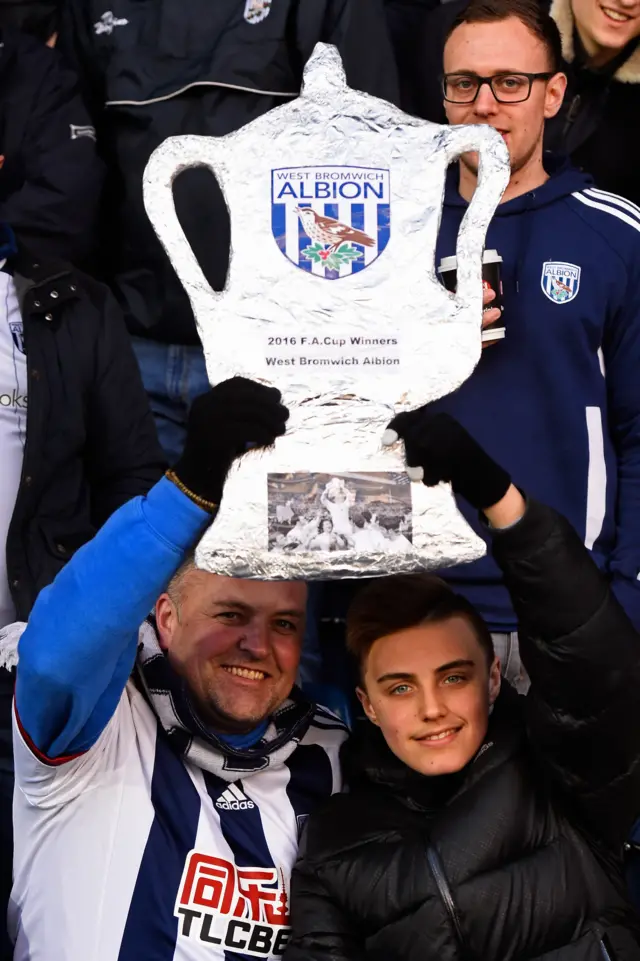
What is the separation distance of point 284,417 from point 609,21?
4.17 ft

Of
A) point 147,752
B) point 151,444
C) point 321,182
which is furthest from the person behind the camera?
point 151,444

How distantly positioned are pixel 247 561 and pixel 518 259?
0.85 m

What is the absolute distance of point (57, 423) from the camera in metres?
2.33

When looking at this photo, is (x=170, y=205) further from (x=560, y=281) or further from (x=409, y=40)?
(x=409, y=40)

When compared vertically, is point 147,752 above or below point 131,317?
→ below

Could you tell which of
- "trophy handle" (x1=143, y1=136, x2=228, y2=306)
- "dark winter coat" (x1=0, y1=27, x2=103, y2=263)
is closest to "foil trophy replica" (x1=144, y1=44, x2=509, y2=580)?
"trophy handle" (x1=143, y1=136, x2=228, y2=306)

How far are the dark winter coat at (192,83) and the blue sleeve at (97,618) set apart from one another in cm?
106

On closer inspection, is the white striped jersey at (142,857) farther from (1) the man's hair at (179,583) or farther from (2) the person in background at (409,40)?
(2) the person in background at (409,40)

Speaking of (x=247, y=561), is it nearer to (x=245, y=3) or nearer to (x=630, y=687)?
(x=630, y=687)

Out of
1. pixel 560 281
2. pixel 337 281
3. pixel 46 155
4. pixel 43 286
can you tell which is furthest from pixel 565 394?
pixel 46 155

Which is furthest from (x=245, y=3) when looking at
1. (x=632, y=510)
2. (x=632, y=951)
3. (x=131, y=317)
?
(x=632, y=951)

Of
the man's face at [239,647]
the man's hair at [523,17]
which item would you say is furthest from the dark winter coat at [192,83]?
the man's face at [239,647]

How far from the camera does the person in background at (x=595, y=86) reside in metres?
2.57

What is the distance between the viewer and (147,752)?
2037 mm
